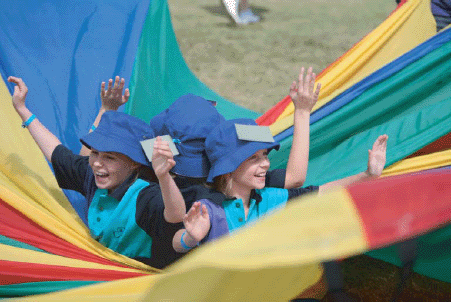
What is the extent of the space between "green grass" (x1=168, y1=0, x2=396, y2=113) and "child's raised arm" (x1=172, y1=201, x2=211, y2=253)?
2.39 meters

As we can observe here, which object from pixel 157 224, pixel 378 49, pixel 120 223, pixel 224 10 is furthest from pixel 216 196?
pixel 224 10

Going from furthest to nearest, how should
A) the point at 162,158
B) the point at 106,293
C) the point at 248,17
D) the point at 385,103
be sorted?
the point at 248,17 < the point at 385,103 < the point at 162,158 < the point at 106,293

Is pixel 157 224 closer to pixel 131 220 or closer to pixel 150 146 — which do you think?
pixel 131 220

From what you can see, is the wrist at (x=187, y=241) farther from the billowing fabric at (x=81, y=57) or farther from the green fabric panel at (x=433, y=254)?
the billowing fabric at (x=81, y=57)

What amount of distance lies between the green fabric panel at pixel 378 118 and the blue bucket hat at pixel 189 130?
0.50 metres

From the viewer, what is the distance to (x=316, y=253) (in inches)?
34.4

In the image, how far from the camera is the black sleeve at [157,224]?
5.18ft

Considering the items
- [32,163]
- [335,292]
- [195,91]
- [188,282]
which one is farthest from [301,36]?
[188,282]

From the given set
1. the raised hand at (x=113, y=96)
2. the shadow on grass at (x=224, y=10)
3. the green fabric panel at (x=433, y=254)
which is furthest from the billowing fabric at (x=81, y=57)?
the shadow on grass at (x=224, y=10)

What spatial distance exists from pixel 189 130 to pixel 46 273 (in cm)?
58

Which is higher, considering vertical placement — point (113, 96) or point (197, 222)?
point (113, 96)

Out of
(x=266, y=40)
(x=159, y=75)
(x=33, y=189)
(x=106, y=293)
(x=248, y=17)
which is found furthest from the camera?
(x=248, y=17)

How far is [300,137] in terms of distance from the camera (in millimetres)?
1801

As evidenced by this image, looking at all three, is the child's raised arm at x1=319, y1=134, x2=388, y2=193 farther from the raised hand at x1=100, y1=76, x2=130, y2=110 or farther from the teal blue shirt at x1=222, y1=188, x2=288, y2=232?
the raised hand at x1=100, y1=76, x2=130, y2=110
